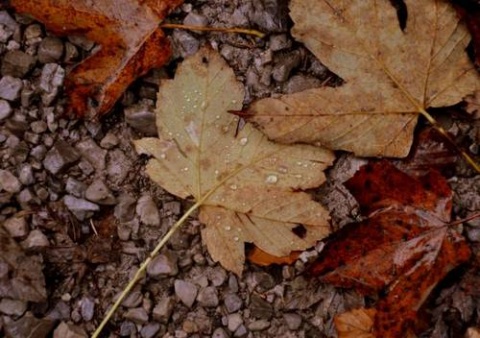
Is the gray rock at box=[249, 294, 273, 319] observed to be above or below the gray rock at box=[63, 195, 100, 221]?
below

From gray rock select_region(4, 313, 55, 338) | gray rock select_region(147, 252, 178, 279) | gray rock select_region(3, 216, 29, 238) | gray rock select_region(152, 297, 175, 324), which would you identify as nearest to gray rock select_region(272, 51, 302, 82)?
gray rock select_region(147, 252, 178, 279)

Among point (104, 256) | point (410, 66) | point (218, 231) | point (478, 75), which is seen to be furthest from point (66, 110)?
point (478, 75)

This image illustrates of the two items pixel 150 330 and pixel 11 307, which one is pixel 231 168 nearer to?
pixel 150 330

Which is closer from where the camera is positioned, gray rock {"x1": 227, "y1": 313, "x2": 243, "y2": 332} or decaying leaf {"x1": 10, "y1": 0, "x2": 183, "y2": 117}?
decaying leaf {"x1": 10, "y1": 0, "x2": 183, "y2": 117}

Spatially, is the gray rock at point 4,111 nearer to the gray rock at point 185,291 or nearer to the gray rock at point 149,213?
the gray rock at point 149,213

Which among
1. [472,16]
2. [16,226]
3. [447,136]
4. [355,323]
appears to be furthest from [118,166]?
[472,16]

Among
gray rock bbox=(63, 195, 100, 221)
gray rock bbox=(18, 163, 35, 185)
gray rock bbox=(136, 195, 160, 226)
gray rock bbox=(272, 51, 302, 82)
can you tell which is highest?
gray rock bbox=(272, 51, 302, 82)

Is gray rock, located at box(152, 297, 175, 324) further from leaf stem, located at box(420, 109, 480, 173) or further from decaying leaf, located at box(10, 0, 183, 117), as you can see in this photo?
leaf stem, located at box(420, 109, 480, 173)
